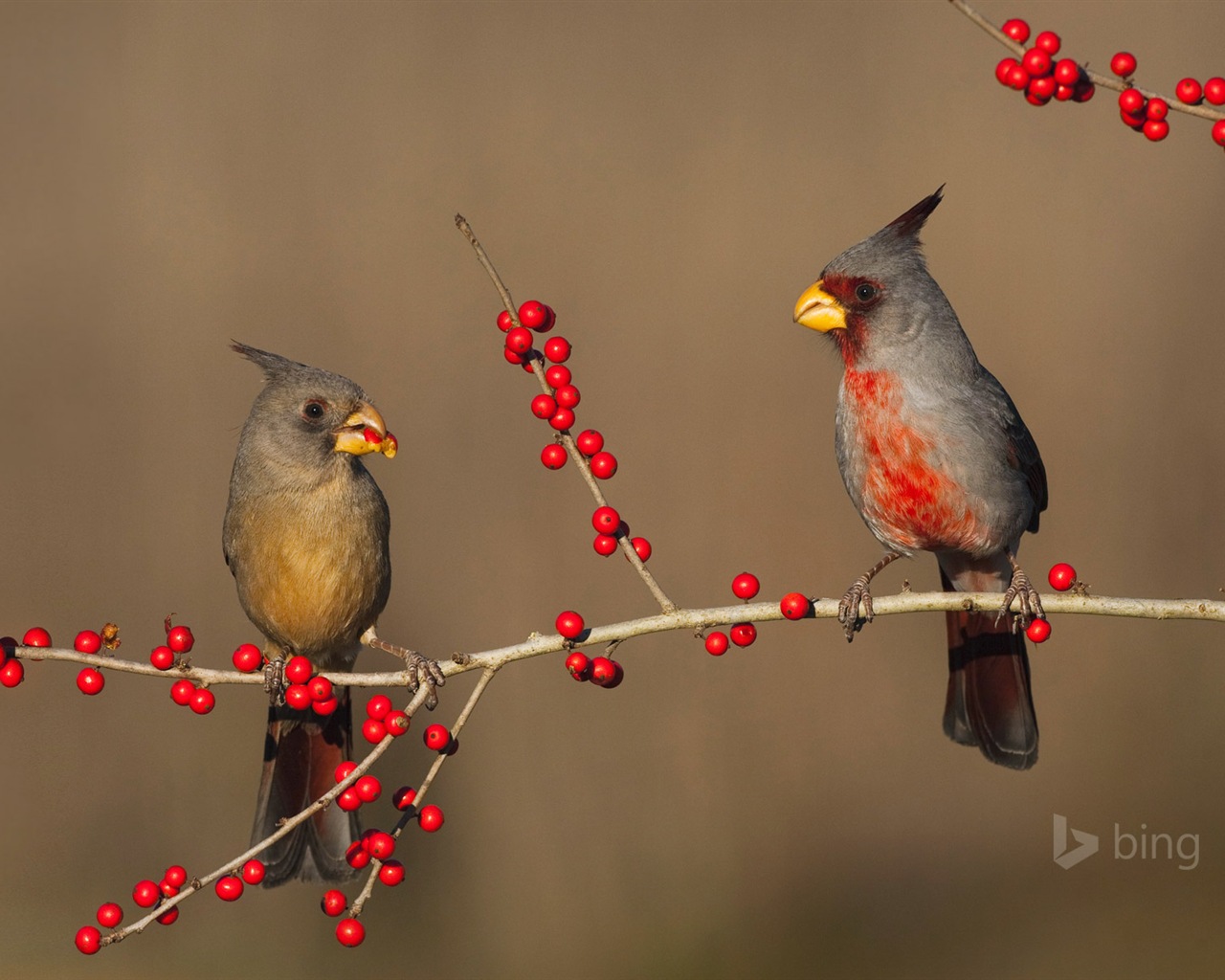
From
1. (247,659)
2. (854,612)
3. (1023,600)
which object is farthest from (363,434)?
(1023,600)

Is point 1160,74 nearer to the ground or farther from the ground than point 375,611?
farther from the ground

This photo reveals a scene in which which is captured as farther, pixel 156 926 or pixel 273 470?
pixel 156 926

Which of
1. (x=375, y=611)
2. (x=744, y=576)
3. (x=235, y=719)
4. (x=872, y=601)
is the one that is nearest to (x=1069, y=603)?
(x=872, y=601)

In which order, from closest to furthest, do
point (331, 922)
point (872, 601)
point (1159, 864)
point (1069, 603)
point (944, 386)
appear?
point (1069, 603) → point (872, 601) → point (944, 386) → point (331, 922) → point (1159, 864)

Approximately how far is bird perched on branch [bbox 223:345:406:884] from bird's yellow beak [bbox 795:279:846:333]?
3.72 feet

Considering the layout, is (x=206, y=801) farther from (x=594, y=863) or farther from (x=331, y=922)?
(x=594, y=863)

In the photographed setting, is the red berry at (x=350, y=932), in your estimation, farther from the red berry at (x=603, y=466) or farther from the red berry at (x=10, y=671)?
the red berry at (x=603, y=466)

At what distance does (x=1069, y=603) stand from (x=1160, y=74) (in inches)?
192

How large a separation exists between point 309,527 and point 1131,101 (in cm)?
232

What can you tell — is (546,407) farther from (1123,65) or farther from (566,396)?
(1123,65)

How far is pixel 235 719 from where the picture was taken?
21.9 feet

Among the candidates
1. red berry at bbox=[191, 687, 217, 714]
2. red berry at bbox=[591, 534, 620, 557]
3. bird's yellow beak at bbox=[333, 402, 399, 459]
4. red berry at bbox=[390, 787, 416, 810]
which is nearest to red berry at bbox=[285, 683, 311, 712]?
red berry at bbox=[191, 687, 217, 714]

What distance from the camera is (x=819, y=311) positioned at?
3580 mm

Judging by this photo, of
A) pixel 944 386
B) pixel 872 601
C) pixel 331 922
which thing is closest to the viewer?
pixel 872 601
